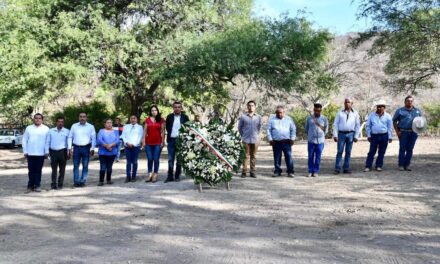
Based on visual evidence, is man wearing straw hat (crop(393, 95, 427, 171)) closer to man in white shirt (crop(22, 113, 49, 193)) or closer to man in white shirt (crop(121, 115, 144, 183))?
man in white shirt (crop(121, 115, 144, 183))

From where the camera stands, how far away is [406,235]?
559 centimetres

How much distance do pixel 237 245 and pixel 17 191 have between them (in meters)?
7.18

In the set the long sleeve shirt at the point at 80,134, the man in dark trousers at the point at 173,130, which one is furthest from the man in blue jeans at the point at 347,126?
the long sleeve shirt at the point at 80,134

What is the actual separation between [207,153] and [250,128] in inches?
74.1

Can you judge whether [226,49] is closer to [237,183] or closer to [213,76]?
[213,76]

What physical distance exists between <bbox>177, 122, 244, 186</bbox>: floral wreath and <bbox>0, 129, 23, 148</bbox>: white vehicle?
28067 millimetres

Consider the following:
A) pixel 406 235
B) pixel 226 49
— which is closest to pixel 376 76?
→ pixel 226 49

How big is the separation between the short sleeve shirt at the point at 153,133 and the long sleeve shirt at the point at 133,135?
12.8 inches

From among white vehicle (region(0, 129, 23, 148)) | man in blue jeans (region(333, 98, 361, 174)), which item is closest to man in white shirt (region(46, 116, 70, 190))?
man in blue jeans (region(333, 98, 361, 174))

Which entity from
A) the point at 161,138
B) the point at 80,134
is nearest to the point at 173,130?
the point at 161,138

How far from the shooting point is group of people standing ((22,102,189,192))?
32.7 ft

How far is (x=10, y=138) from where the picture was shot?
3341 centimetres

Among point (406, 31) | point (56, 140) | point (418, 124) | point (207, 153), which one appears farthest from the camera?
point (406, 31)

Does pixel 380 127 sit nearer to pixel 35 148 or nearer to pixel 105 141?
pixel 105 141
